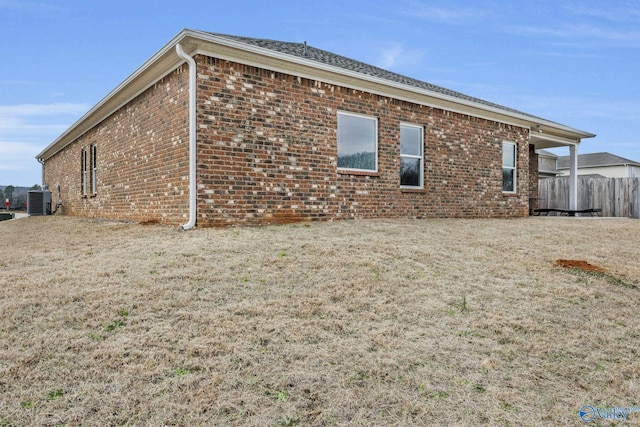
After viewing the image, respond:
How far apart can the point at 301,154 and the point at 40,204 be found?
1583 cm

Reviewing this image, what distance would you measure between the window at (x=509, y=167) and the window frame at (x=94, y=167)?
42.6 ft

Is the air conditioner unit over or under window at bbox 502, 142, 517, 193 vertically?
under

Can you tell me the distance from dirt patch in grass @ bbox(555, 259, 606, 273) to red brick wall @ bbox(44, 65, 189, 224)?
6317 millimetres

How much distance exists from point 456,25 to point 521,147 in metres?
4.49

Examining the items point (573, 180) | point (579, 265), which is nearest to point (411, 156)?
point (579, 265)

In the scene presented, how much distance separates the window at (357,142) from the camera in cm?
950

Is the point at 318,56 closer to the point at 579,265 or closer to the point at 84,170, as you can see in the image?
the point at 579,265

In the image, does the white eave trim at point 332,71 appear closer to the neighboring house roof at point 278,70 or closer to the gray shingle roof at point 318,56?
the neighboring house roof at point 278,70

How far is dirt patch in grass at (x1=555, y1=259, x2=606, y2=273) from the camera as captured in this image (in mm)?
5898

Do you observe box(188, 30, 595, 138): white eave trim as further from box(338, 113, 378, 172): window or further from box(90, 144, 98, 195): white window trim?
box(90, 144, 98, 195): white window trim

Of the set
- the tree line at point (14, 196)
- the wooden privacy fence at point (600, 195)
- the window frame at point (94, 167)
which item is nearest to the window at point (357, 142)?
the window frame at point (94, 167)

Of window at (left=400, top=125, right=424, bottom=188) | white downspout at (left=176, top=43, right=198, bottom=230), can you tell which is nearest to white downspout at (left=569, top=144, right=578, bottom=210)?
window at (left=400, top=125, right=424, bottom=188)

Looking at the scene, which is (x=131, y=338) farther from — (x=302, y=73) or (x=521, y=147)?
(x=521, y=147)

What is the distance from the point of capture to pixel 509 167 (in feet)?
44.0
